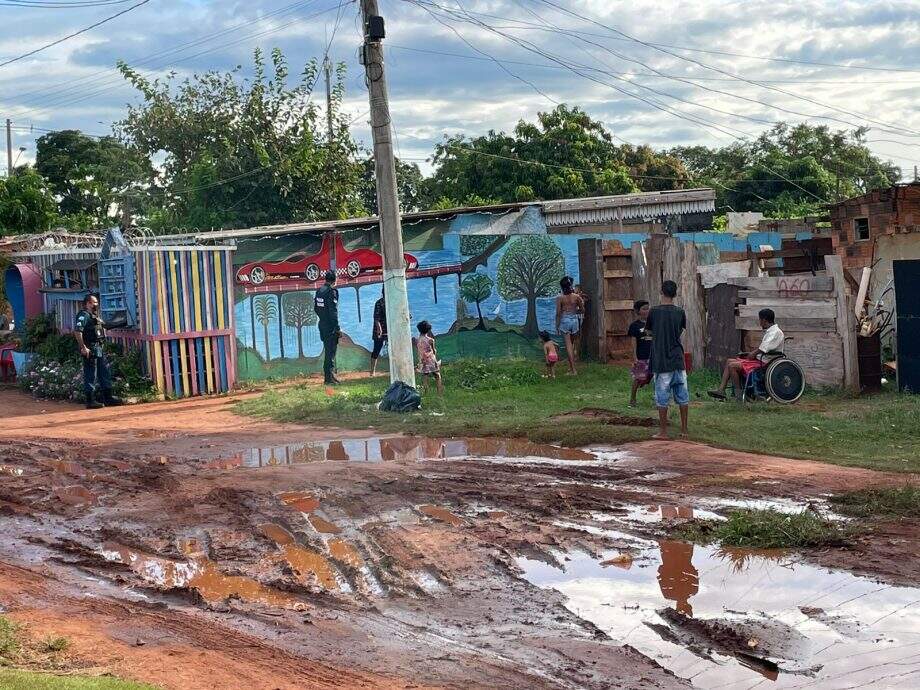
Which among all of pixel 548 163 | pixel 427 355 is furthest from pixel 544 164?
pixel 427 355

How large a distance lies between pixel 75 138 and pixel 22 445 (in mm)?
39419

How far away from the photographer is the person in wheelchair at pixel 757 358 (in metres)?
13.7

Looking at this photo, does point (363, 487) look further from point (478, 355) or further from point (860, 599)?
point (478, 355)

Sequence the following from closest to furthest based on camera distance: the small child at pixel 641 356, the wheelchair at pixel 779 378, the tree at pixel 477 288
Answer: the wheelchair at pixel 779 378 → the small child at pixel 641 356 → the tree at pixel 477 288

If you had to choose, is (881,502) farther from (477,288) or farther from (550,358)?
(477,288)

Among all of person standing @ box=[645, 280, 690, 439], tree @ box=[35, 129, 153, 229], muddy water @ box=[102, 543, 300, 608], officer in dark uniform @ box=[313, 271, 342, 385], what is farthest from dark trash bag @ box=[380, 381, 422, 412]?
tree @ box=[35, 129, 153, 229]

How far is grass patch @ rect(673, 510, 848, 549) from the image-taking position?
7.54 m

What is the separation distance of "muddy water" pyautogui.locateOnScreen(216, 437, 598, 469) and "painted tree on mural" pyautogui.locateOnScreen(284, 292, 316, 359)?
23.6 feet

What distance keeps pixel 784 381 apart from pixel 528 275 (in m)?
7.41

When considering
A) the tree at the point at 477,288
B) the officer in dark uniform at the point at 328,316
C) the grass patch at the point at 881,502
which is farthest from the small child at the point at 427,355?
the grass patch at the point at 881,502

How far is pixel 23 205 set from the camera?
3039cm

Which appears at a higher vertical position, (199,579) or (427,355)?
(427,355)

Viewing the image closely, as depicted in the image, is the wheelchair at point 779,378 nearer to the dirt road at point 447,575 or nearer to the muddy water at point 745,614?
the dirt road at point 447,575

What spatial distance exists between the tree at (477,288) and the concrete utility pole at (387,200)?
5501 millimetres
